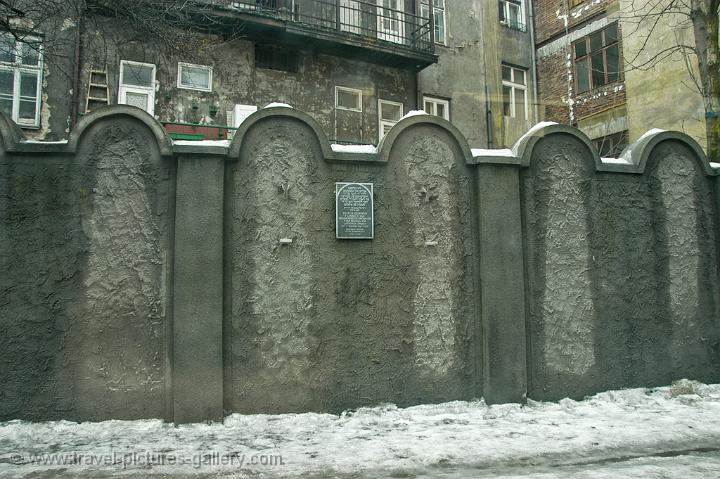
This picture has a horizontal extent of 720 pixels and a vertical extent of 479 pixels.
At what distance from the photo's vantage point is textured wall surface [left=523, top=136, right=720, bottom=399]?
239 inches

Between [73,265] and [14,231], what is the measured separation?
1.90 feet

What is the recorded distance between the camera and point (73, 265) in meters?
5.05

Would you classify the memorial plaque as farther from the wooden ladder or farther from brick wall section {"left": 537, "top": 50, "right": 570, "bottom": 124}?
brick wall section {"left": 537, "top": 50, "right": 570, "bottom": 124}

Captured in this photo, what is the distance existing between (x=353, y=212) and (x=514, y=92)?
1627cm

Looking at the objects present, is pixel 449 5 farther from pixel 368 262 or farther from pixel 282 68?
pixel 368 262

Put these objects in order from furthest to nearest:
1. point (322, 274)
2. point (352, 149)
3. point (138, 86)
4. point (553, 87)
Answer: point (553, 87), point (138, 86), point (352, 149), point (322, 274)

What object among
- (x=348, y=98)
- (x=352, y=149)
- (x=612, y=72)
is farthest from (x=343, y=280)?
(x=612, y=72)

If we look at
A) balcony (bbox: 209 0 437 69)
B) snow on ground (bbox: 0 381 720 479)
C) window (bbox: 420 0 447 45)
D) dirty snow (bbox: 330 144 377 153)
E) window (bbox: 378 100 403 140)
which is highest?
window (bbox: 420 0 447 45)

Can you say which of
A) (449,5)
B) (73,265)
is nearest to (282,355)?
(73,265)

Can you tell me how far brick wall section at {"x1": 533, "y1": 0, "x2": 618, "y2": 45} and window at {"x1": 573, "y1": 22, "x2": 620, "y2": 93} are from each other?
705 mm

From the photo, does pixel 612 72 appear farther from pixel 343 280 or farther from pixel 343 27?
pixel 343 280

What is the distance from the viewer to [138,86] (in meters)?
12.8

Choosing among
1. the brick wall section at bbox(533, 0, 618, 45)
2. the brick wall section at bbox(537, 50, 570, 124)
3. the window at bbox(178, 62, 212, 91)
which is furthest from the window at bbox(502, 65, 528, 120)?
the window at bbox(178, 62, 212, 91)

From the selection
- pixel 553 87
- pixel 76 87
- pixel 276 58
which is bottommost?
pixel 76 87
